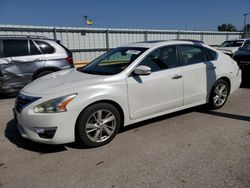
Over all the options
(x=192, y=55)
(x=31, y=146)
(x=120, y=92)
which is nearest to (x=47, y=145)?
(x=31, y=146)

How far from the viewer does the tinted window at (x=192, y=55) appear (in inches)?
166

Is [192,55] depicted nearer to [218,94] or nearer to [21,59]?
[218,94]

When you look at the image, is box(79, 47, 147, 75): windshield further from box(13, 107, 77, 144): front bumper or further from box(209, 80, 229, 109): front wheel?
box(209, 80, 229, 109): front wheel

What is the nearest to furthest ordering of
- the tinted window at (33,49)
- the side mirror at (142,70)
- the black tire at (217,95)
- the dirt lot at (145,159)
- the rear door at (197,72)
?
the dirt lot at (145,159)
the side mirror at (142,70)
the rear door at (197,72)
the black tire at (217,95)
the tinted window at (33,49)

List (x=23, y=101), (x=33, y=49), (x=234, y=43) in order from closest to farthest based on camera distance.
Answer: (x=23, y=101)
(x=33, y=49)
(x=234, y=43)

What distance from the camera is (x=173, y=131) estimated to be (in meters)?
3.81

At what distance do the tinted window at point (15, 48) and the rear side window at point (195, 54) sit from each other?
444cm

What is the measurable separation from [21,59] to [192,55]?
4588mm

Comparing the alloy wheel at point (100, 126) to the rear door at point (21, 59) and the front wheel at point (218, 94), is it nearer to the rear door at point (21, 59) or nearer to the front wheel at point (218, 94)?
the front wheel at point (218, 94)

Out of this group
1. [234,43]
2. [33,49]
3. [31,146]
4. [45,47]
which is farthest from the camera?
[234,43]

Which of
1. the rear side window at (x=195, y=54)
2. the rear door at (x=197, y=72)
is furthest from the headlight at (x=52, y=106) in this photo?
the rear side window at (x=195, y=54)

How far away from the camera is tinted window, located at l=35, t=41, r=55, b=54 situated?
6401 mm

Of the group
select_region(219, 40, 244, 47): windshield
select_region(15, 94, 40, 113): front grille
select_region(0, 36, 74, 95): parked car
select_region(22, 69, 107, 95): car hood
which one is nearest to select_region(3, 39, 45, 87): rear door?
select_region(0, 36, 74, 95): parked car

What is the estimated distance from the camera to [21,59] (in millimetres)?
6137
